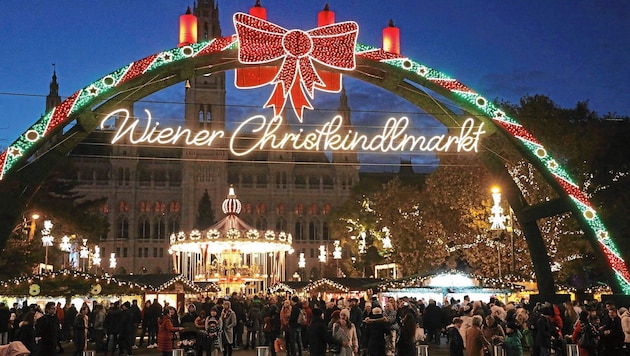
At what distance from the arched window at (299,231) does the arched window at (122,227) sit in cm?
1862

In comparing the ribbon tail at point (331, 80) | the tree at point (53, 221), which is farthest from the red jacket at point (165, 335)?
the tree at point (53, 221)

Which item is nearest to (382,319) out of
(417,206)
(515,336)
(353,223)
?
(515,336)

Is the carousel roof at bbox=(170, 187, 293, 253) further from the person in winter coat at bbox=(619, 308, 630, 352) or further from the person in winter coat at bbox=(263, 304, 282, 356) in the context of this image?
the person in winter coat at bbox=(619, 308, 630, 352)

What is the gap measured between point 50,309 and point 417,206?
26973 mm

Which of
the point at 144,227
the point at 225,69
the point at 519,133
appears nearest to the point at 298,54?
the point at 225,69

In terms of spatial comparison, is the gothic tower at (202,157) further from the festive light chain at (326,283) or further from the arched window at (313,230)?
the festive light chain at (326,283)

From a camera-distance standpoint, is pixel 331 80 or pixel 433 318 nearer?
Answer: pixel 331 80

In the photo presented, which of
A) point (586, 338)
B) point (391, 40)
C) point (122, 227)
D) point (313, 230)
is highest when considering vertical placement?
point (122, 227)

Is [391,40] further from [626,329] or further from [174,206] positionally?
[174,206]

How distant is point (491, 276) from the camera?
31.4 meters

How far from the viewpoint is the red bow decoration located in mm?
15234

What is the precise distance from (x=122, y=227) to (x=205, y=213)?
37.5 feet

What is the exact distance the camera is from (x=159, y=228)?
274 ft

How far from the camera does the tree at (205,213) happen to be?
77000 mm
